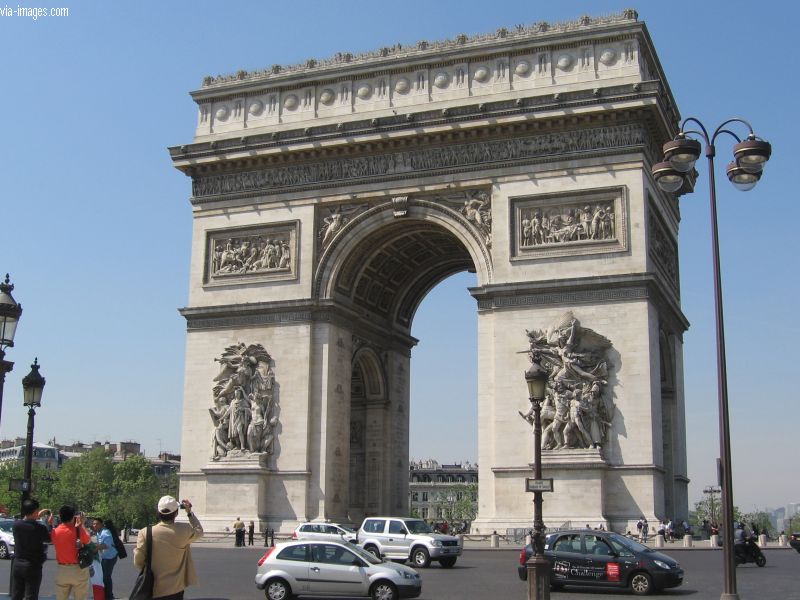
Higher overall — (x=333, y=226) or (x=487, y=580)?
(x=333, y=226)

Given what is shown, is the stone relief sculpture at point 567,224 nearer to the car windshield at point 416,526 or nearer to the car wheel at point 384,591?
the car windshield at point 416,526

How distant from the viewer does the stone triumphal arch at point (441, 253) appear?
3281 cm

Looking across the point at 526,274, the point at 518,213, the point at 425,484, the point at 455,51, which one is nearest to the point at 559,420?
the point at 526,274

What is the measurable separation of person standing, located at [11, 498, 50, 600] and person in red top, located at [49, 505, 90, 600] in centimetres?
20

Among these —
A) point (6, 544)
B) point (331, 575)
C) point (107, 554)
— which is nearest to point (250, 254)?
point (6, 544)

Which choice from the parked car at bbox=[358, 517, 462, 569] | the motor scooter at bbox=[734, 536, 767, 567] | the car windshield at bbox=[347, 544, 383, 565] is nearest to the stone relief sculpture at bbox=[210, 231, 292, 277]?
the parked car at bbox=[358, 517, 462, 569]

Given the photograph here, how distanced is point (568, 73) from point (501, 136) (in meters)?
3.05

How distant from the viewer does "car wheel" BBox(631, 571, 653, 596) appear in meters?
20.3

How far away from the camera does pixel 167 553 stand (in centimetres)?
922

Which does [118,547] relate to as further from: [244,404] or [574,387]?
[244,404]

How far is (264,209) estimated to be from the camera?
3856 cm

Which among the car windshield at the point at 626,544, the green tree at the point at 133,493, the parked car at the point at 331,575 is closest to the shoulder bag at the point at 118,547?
the parked car at the point at 331,575

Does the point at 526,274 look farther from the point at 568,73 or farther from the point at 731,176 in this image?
the point at 731,176

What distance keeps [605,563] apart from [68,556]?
462 inches
